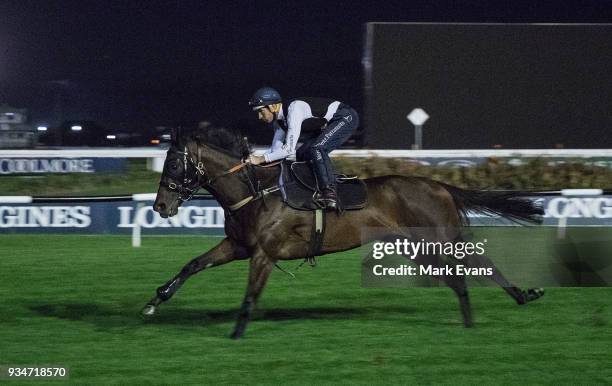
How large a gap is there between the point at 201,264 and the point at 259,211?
2.26ft

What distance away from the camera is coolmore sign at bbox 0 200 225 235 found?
14.2 metres

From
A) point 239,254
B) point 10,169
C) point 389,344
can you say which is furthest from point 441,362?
point 10,169

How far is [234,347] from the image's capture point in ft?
23.2

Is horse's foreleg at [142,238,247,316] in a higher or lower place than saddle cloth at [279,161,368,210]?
lower

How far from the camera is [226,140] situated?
8.16m

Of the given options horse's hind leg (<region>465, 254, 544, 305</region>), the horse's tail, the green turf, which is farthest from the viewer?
the horse's tail

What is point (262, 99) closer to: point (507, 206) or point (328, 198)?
point (328, 198)

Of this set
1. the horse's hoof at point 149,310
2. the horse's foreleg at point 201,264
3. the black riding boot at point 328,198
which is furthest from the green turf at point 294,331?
the black riding boot at point 328,198

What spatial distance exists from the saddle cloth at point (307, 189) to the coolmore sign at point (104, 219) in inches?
247

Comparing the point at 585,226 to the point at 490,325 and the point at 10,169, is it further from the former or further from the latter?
the point at 10,169

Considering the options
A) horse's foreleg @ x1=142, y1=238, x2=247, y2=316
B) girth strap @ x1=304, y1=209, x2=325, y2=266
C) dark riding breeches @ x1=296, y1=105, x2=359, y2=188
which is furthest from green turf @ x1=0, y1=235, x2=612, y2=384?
dark riding breeches @ x1=296, y1=105, x2=359, y2=188

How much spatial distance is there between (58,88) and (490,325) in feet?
139

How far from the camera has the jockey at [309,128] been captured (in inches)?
308

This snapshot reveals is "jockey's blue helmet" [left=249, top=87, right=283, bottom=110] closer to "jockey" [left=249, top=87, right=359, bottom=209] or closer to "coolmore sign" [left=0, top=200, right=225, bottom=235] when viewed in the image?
"jockey" [left=249, top=87, right=359, bottom=209]
